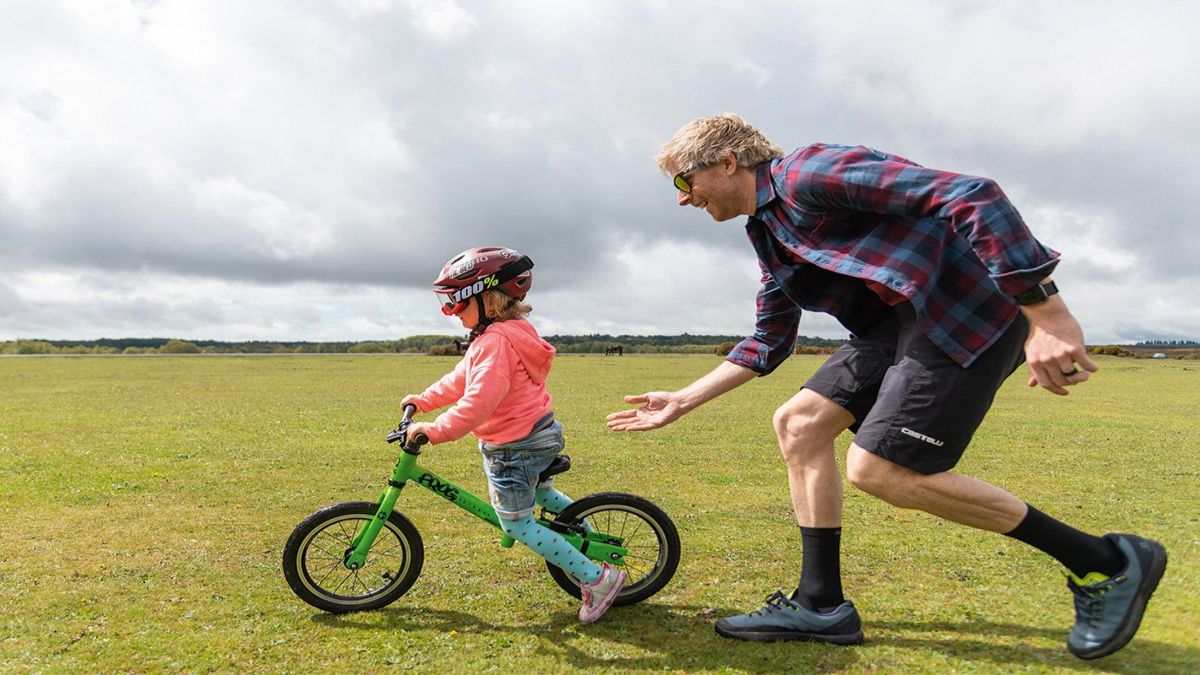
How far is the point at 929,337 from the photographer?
11.5ft

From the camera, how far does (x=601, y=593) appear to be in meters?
4.40

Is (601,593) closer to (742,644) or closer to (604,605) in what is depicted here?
(604,605)

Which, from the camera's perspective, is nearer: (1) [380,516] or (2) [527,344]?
(2) [527,344]

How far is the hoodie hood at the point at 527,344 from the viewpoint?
4355 mm

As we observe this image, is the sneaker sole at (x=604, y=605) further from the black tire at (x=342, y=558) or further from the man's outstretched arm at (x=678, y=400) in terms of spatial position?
the black tire at (x=342, y=558)

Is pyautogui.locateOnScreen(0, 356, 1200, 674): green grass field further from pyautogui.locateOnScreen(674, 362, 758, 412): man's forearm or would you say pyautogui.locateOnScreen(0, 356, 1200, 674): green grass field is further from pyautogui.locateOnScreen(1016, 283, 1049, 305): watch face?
pyautogui.locateOnScreen(1016, 283, 1049, 305): watch face

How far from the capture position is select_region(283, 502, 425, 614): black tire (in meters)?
4.54

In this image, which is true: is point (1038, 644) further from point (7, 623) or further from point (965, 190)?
point (7, 623)

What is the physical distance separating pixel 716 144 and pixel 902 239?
93cm

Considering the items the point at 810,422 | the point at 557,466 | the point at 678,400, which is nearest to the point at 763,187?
the point at 810,422

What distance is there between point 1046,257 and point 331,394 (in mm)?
21891

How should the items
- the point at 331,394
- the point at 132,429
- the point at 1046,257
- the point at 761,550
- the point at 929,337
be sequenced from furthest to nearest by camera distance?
the point at 331,394 → the point at 132,429 → the point at 761,550 → the point at 929,337 → the point at 1046,257

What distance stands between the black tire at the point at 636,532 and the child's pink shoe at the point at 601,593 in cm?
25

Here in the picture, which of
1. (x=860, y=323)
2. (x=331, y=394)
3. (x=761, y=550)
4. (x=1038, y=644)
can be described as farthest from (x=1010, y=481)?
(x=331, y=394)
